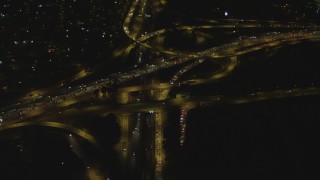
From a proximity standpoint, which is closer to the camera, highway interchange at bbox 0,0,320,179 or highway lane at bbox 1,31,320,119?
highway interchange at bbox 0,0,320,179

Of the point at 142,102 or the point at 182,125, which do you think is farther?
the point at 142,102

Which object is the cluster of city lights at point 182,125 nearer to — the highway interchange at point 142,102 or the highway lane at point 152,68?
the highway interchange at point 142,102

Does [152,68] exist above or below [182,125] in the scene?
above

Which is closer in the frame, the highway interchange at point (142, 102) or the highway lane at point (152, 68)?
the highway interchange at point (142, 102)

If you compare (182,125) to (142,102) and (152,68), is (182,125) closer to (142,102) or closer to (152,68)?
(142,102)

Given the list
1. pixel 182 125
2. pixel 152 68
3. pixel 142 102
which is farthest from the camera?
pixel 152 68

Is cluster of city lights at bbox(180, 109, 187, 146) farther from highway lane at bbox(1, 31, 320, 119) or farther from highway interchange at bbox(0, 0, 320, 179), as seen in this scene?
highway lane at bbox(1, 31, 320, 119)

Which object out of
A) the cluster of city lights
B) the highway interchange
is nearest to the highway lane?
the highway interchange

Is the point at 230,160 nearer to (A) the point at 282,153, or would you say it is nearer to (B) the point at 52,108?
(A) the point at 282,153

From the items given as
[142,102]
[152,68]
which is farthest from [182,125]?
[152,68]

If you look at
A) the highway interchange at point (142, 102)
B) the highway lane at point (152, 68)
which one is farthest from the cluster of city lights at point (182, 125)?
the highway lane at point (152, 68)

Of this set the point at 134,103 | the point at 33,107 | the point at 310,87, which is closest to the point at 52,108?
the point at 33,107
